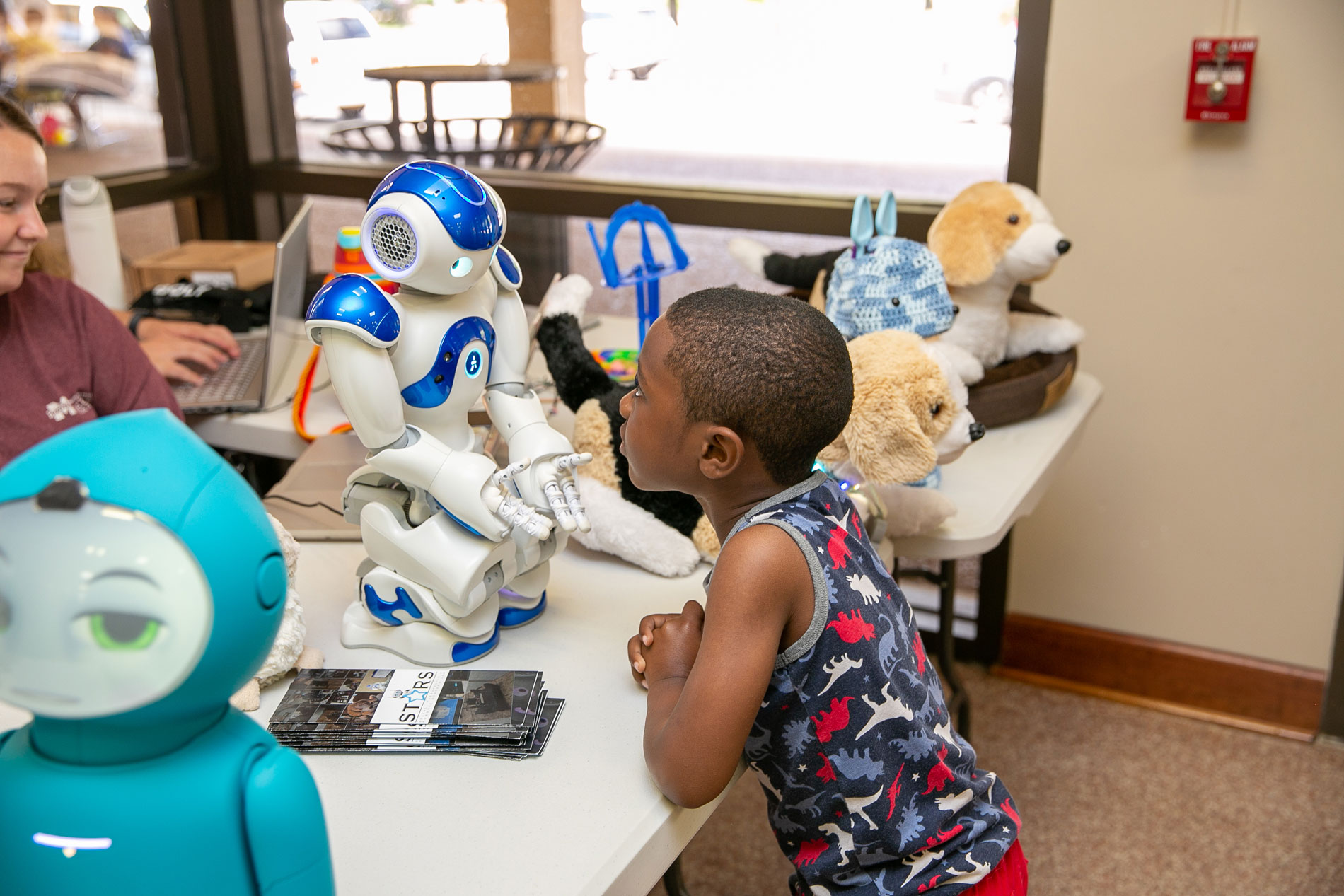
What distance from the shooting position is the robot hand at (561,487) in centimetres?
101

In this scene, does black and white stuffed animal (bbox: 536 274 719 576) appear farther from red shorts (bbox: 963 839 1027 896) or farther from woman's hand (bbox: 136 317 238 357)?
woman's hand (bbox: 136 317 238 357)

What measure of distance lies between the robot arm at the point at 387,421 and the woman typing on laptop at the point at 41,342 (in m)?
0.60

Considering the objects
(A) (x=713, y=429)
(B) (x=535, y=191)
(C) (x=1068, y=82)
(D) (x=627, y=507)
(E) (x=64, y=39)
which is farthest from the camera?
(E) (x=64, y=39)

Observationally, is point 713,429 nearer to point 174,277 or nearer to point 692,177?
point 692,177

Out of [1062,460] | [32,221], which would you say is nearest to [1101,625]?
[1062,460]

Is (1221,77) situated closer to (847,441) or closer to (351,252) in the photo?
(847,441)

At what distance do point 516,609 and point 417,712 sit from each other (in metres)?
0.20

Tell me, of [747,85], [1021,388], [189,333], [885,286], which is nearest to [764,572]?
[885,286]

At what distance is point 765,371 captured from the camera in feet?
2.75

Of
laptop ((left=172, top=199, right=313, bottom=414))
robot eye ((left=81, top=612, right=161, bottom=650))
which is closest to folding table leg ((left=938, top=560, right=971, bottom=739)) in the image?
laptop ((left=172, top=199, right=313, bottom=414))

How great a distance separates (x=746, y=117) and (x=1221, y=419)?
3.49ft

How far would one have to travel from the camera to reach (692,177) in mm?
2314

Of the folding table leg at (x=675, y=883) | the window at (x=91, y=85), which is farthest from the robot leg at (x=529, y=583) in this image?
the window at (x=91, y=85)

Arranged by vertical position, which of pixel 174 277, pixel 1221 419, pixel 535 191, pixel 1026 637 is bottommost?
pixel 1026 637
